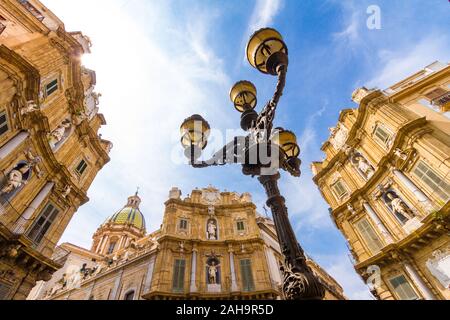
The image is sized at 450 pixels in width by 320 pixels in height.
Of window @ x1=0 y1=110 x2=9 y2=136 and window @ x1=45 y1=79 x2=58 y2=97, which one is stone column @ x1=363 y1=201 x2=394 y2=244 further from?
window @ x1=45 y1=79 x2=58 y2=97

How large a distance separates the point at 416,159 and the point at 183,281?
17.0 m

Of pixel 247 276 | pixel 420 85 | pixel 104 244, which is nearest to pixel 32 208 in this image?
pixel 247 276

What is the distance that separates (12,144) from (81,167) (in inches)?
254

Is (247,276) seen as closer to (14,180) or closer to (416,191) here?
(416,191)

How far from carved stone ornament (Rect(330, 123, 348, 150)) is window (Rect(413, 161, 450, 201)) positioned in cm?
672

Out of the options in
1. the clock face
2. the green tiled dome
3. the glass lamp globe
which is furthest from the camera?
the green tiled dome

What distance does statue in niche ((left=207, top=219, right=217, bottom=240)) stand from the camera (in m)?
19.8

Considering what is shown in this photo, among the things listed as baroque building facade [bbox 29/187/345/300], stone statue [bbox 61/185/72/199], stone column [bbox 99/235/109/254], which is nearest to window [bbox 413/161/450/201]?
baroque building facade [bbox 29/187/345/300]

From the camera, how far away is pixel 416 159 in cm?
1317

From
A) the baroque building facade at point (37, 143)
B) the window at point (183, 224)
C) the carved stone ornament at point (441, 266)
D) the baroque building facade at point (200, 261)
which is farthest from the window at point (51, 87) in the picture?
the carved stone ornament at point (441, 266)

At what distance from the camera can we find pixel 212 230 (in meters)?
20.3

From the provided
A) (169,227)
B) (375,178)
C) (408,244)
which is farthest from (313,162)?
→ (169,227)

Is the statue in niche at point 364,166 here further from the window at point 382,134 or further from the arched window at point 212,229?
the arched window at point 212,229
